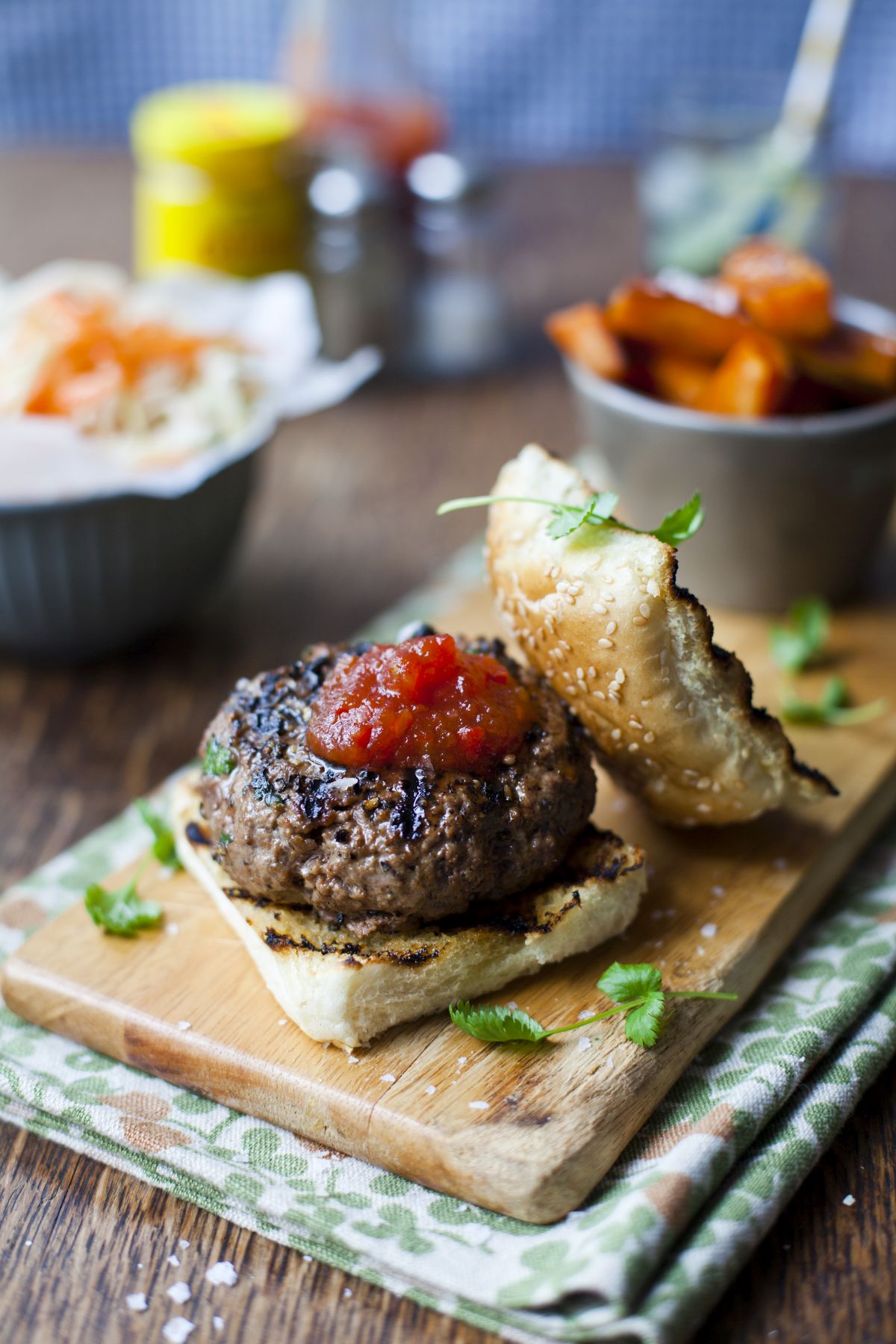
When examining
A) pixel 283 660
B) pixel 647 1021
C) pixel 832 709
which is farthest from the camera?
pixel 283 660

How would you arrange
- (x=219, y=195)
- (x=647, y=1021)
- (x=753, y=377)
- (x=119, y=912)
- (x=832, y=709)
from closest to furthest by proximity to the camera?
(x=647, y=1021) < (x=119, y=912) < (x=832, y=709) < (x=753, y=377) < (x=219, y=195)

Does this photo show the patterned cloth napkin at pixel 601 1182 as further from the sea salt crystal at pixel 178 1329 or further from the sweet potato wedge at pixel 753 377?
the sweet potato wedge at pixel 753 377

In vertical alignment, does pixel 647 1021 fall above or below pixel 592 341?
below

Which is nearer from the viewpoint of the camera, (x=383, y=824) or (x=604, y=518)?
(x=383, y=824)

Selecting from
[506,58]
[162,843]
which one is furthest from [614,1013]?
[506,58]

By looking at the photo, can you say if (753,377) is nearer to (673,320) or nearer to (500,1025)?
(673,320)

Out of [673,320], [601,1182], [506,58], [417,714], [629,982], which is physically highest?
[673,320]

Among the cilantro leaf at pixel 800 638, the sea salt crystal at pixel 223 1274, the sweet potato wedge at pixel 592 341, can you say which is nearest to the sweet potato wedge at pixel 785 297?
the sweet potato wedge at pixel 592 341

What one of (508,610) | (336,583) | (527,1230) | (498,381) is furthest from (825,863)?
(498,381)
